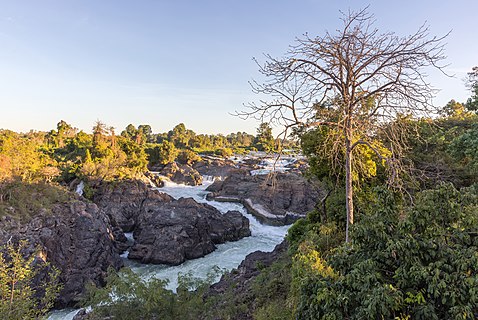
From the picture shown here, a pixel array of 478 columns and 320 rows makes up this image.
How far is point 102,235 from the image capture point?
1730cm

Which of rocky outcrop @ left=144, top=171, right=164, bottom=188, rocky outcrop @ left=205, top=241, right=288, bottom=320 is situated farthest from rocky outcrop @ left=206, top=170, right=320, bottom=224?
rocky outcrop @ left=205, top=241, right=288, bottom=320

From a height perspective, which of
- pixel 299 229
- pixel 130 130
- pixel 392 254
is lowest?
pixel 299 229

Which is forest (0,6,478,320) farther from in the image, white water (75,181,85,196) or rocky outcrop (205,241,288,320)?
white water (75,181,85,196)

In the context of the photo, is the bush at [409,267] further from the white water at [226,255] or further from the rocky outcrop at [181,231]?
the rocky outcrop at [181,231]

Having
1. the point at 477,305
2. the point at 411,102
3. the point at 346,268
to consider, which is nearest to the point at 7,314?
the point at 346,268

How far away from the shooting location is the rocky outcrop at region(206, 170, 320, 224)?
Answer: 25047mm

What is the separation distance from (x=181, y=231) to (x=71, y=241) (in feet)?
21.3

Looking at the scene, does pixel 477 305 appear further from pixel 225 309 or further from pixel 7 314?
pixel 7 314

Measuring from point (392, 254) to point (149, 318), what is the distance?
701 cm

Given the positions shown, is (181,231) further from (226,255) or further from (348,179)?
(348,179)

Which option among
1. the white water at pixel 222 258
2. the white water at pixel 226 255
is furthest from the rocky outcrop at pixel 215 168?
the white water at pixel 222 258

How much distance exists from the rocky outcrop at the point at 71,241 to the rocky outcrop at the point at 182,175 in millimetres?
20644

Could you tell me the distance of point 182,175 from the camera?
3984 cm

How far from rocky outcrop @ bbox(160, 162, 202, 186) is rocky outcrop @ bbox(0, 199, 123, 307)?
67.7 ft
